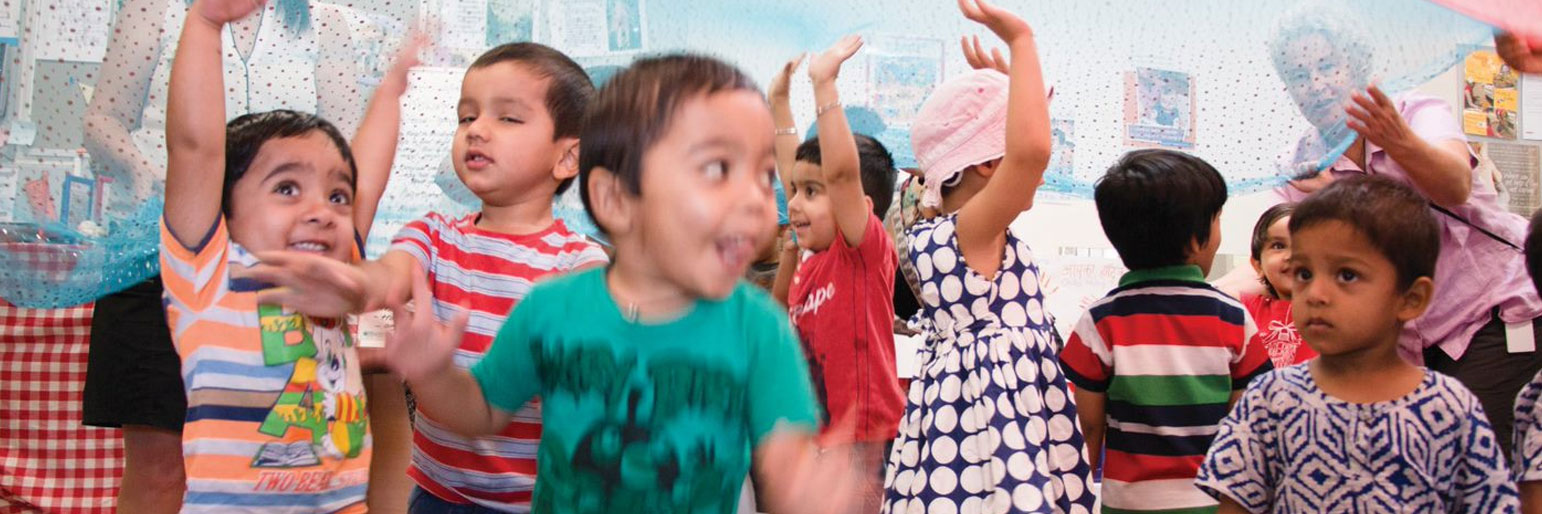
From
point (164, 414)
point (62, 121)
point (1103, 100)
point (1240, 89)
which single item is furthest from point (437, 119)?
point (1240, 89)

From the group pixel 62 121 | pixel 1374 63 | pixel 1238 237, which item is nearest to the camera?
pixel 62 121

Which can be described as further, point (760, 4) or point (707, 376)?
point (760, 4)

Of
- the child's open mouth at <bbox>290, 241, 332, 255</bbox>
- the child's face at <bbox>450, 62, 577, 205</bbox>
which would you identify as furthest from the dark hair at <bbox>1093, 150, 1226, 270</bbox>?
the child's open mouth at <bbox>290, 241, 332, 255</bbox>

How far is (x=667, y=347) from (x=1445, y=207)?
1770 mm

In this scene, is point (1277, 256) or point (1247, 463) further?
point (1277, 256)

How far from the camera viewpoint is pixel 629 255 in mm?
1232

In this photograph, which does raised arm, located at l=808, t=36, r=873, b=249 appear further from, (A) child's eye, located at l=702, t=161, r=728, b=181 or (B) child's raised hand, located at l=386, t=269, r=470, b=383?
(B) child's raised hand, located at l=386, t=269, r=470, b=383

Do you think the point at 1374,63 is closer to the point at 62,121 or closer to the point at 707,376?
the point at 707,376

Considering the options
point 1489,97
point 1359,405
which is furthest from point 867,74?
point 1489,97

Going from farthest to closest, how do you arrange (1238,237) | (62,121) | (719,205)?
(1238,237)
(62,121)
(719,205)

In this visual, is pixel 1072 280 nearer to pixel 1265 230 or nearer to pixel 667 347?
pixel 1265 230

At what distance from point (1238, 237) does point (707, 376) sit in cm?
281

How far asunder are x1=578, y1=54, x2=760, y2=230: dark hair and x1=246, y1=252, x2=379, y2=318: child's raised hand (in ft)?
0.92

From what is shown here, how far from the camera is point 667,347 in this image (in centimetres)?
118
